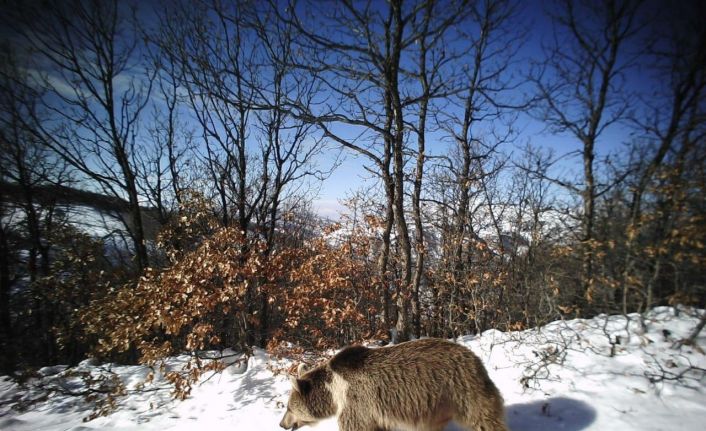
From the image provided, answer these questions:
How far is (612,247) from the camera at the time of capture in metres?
3.31

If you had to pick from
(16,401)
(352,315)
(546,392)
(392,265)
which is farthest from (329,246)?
(16,401)

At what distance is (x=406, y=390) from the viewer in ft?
8.16

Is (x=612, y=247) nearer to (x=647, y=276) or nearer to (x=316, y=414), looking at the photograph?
(x=647, y=276)

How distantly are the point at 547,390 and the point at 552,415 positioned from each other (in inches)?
17.6

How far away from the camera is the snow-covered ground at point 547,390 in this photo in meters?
2.62

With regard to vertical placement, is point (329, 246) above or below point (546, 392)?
above

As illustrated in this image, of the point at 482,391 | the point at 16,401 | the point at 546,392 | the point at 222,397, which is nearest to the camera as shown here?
the point at 482,391

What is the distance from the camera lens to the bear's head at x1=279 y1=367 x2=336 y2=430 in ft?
9.22

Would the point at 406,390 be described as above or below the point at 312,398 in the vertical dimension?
above

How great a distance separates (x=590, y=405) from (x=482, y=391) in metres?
1.46

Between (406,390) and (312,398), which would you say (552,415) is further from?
(312,398)

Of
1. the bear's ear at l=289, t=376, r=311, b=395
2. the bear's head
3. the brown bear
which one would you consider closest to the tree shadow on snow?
the brown bear

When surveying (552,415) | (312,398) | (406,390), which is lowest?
(552,415)

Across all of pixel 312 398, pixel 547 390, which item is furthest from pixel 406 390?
pixel 547 390
